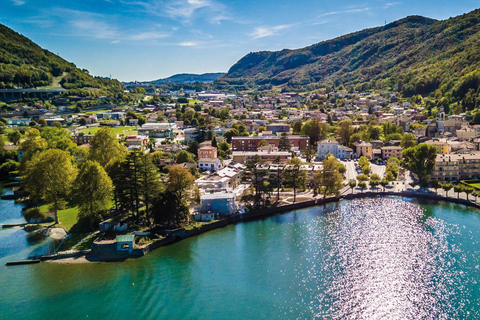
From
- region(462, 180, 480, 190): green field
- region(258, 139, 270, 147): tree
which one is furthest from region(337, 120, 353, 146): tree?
region(462, 180, 480, 190): green field

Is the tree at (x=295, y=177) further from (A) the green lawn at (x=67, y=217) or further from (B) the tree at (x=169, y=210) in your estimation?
(A) the green lawn at (x=67, y=217)

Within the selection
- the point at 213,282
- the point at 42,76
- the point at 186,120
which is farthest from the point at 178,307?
the point at 42,76

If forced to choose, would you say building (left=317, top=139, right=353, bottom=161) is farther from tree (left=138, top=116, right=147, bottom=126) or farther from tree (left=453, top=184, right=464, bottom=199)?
tree (left=138, top=116, right=147, bottom=126)

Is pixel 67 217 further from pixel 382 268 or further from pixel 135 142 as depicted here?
pixel 135 142

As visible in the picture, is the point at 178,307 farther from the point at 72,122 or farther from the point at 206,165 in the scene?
the point at 72,122

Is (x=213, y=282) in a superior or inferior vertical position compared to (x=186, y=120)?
inferior
